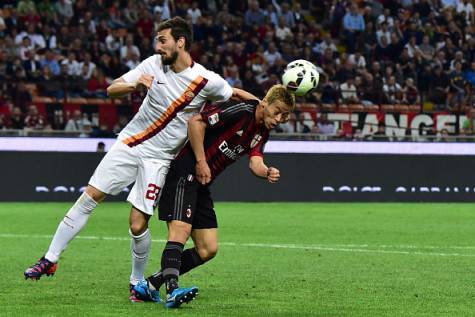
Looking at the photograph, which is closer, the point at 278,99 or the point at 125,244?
the point at 278,99

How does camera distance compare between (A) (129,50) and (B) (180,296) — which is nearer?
(B) (180,296)

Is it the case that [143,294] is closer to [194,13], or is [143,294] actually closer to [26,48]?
[26,48]

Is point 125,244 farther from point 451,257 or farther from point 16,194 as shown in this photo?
point 16,194

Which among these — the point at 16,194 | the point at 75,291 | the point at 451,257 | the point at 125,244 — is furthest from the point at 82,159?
the point at 75,291

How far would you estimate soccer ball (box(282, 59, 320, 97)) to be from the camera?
939 centimetres

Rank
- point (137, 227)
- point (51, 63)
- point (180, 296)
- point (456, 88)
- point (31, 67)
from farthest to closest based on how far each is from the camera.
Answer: point (456, 88) → point (51, 63) → point (31, 67) → point (137, 227) → point (180, 296)

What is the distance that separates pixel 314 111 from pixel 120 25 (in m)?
5.55

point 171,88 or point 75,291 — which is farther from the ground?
point 171,88

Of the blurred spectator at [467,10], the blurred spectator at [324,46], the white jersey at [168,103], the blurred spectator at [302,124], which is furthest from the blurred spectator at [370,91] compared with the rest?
the white jersey at [168,103]

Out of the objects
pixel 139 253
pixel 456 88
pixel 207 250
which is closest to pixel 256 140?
pixel 207 250

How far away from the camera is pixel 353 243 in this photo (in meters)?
14.8

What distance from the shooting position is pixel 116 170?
930 cm

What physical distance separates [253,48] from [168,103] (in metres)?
18.1

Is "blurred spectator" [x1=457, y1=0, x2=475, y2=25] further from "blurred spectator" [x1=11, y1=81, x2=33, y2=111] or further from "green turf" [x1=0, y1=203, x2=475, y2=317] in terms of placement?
"blurred spectator" [x1=11, y1=81, x2=33, y2=111]
